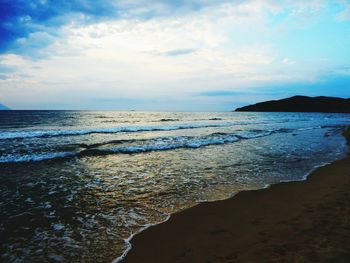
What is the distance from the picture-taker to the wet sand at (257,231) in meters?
4.06

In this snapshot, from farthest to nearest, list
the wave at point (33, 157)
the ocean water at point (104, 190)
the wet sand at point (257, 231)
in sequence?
the wave at point (33, 157) < the ocean water at point (104, 190) < the wet sand at point (257, 231)

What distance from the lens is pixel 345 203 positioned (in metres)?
6.39

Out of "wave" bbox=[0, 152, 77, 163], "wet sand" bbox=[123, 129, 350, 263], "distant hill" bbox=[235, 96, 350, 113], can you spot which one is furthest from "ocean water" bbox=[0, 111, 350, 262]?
"distant hill" bbox=[235, 96, 350, 113]

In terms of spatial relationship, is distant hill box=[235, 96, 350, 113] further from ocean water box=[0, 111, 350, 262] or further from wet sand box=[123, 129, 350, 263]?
wet sand box=[123, 129, 350, 263]

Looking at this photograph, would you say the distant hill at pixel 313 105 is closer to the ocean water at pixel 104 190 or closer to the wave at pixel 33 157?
the ocean water at pixel 104 190

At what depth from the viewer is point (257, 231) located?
197 inches

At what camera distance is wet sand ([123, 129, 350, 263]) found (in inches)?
160

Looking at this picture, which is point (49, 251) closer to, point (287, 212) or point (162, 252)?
point (162, 252)

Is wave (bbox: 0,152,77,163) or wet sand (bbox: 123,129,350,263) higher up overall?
wet sand (bbox: 123,129,350,263)

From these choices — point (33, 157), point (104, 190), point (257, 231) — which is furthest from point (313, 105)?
point (257, 231)

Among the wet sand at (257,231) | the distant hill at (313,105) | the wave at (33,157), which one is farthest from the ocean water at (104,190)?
the distant hill at (313,105)

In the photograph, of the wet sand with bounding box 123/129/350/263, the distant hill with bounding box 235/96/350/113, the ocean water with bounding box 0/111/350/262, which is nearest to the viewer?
the wet sand with bounding box 123/129/350/263

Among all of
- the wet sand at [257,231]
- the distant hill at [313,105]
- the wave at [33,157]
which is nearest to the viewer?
the wet sand at [257,231]

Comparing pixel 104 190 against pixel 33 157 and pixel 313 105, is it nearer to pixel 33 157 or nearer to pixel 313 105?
pixel 33 157
